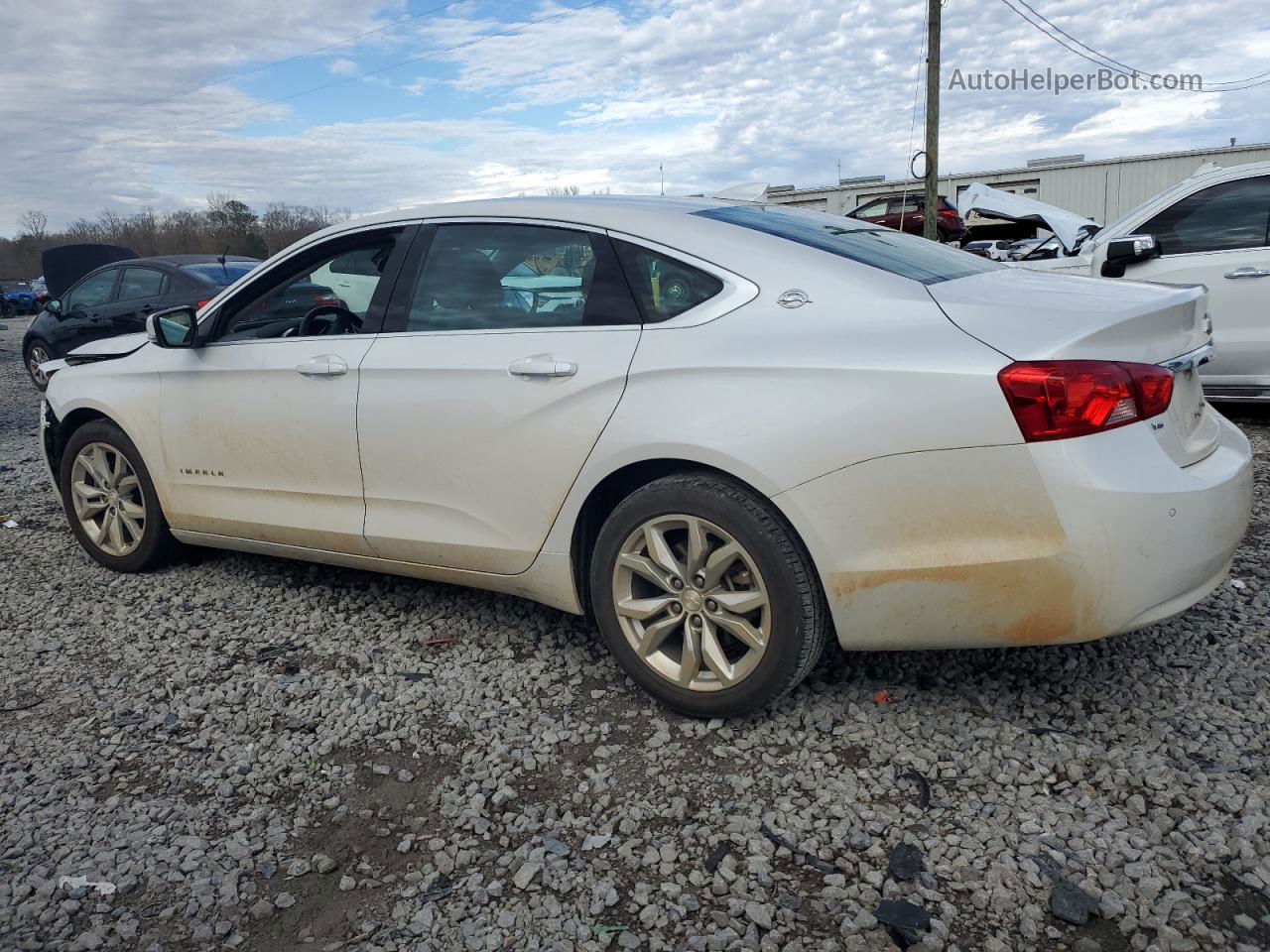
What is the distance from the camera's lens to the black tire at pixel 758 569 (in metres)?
2.83

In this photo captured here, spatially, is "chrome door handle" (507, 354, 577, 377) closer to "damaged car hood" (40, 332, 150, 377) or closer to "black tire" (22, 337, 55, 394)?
"damaged car hood" (40, 332, 150, 377)

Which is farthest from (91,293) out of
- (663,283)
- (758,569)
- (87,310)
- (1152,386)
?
(1152,386)

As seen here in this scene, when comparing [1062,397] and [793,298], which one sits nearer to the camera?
[1062,397]

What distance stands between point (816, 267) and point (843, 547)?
83cm

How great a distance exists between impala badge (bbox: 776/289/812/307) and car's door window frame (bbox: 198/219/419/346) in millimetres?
1587

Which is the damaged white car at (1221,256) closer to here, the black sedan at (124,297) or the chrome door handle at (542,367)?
the chrome door handle at (542,367)

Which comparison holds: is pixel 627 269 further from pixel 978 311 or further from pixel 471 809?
pixel 471 809

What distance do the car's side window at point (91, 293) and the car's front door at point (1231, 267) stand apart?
1119 centimetres

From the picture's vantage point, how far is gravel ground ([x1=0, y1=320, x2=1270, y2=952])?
229 cm

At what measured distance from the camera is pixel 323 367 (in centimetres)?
382

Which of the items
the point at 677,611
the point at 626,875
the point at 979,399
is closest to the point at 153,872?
the point at 626,875

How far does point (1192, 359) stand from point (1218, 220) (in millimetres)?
5038

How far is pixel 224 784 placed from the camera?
2.93 metres

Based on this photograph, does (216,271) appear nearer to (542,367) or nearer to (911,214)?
(542,367)
